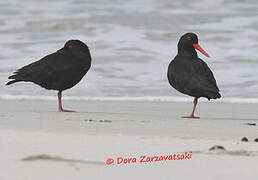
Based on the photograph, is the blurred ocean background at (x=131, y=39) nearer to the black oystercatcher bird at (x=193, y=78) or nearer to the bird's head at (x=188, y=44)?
the bird's head at (x=188, y=44)

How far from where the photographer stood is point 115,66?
11312 mm

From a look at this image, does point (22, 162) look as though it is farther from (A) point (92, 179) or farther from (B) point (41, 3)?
(B) point (41, 3)

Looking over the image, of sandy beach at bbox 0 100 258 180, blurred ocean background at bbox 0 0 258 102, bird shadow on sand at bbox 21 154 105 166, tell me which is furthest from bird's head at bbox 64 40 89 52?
bird shadow on sand at bbox 21 154 105 166

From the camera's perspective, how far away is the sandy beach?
4.05 metres

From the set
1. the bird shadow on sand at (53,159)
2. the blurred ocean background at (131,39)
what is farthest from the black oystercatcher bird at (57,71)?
the bird shadow on sand at (53,159)

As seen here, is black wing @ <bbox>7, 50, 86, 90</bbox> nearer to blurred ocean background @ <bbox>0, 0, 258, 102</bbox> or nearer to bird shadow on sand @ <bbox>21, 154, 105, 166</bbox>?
blurred ocean background @ <bbox>0, 0, 258, 102</bbox>

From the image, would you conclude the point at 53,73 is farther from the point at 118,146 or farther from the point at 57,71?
the point at 118,146

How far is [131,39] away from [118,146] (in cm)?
923

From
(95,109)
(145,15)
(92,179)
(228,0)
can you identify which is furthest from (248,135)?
(228,0)

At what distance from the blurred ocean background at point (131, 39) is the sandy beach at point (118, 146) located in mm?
2705

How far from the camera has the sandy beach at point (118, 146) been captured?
4051 millimetres

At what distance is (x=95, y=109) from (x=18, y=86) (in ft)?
7.55

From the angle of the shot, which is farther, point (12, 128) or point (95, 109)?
point (95, 109)

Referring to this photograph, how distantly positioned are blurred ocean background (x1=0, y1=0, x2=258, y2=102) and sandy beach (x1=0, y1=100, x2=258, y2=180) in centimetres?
270
